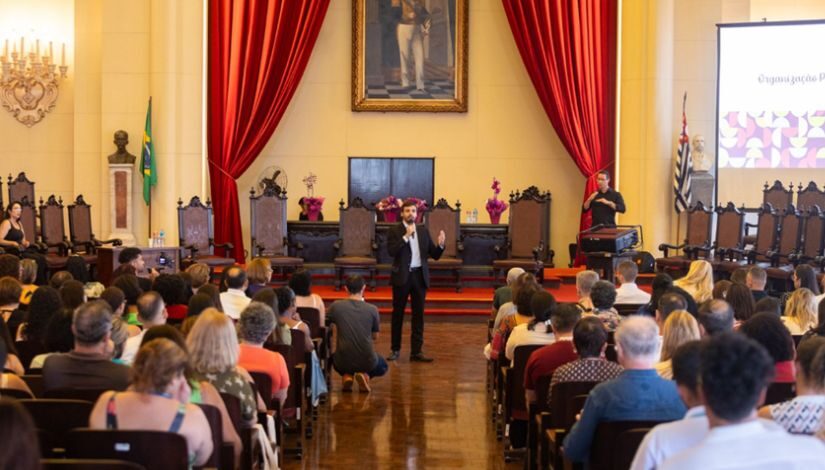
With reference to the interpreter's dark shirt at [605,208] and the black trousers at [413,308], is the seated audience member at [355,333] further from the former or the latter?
the interpreter's dark shirt at [605,208]

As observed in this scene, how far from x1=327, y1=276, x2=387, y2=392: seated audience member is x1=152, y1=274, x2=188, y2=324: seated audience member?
1.49 metres

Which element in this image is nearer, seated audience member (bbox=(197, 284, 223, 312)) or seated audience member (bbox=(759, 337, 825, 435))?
seated audience member (bbox=(759, 337, 825, 435))

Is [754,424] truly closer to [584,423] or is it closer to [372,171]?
[584,423]

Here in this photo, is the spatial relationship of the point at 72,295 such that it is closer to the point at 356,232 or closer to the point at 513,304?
the point at 513,304

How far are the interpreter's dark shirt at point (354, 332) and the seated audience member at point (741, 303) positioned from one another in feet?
8.77

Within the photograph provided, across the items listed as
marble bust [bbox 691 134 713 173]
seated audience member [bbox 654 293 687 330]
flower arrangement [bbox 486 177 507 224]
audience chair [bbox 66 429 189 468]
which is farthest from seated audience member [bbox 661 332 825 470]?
marble bust [bbox 691 134 713 173]

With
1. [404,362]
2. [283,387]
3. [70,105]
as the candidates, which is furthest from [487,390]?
[70,105]

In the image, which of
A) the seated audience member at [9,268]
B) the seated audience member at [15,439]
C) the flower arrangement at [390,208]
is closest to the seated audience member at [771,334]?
the seated audience member at [15,439]

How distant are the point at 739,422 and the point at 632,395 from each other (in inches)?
63.7

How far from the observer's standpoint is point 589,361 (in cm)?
499

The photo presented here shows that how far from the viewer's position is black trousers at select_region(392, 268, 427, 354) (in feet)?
33.0

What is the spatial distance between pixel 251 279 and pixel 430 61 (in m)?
8.32

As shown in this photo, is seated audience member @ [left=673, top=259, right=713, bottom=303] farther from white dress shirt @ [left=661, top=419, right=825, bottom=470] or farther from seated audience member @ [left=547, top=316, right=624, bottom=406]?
white dress shirt @ [left=661, top=419, right=825, bottom=470]

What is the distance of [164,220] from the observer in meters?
15.0
